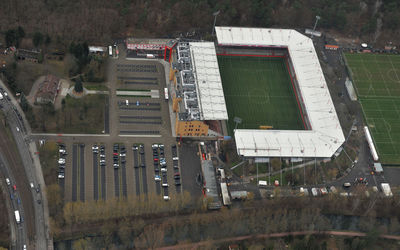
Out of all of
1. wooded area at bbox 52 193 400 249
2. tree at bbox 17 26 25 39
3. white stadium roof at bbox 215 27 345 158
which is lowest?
wooded area at bbox 52 193 400 249

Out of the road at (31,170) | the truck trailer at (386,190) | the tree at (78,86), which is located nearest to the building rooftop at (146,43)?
the tree at (78,86)

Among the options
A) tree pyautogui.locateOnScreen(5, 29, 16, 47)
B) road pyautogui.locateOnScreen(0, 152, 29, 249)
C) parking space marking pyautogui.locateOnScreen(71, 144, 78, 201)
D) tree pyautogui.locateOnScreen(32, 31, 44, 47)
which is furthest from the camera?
tree pyautogui.locateOnScreen(32, 31, 44, 47)

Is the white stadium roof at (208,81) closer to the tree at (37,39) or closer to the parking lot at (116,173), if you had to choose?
the parking lot at (116,173)

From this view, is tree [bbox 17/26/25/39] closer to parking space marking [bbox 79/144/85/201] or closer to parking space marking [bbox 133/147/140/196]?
parking space marking [bbox 79/144/85/201]

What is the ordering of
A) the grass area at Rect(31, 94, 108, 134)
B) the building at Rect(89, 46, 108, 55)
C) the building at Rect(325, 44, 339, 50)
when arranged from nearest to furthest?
the grass area at Rect(31, 94, 108, 134) → the building at Rect(89, 46, 108, 55) → the building at Rect(325, 44, 339, 50)

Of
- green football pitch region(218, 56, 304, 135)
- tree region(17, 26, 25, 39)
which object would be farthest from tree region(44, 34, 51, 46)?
green football pitch region(218, 56, 304, 135)

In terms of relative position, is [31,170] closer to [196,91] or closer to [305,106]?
[196,91]

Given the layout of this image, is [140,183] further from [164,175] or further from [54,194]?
[54,194]
